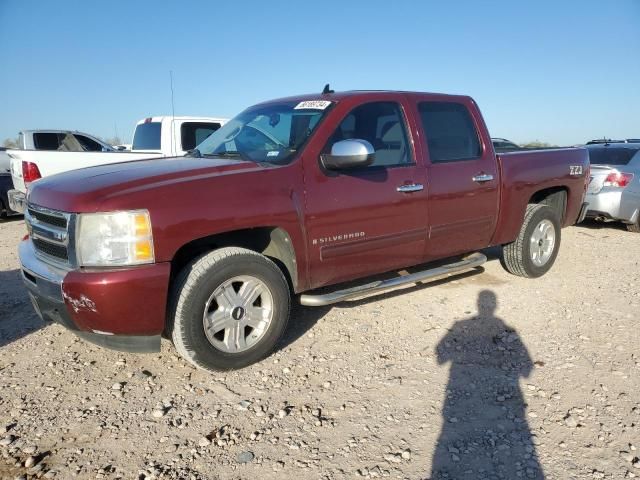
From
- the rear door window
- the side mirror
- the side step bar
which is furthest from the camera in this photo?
the rear door window

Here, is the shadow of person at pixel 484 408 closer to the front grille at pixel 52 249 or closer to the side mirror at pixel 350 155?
the side mirror at pixel 350 155

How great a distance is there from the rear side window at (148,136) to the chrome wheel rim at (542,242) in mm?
6381

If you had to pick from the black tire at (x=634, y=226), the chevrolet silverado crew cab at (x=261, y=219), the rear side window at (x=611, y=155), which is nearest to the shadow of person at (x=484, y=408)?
the chevrolet silverado crew cab at (x=261, y=219)

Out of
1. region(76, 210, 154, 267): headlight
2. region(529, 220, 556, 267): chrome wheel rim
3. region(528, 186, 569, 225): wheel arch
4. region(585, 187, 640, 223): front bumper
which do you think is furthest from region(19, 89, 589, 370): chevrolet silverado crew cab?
region(585, 187, 640, 223): front bumper

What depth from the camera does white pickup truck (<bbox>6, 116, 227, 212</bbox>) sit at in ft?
23.9

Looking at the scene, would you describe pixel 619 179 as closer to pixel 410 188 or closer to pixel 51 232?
pixel 410 188

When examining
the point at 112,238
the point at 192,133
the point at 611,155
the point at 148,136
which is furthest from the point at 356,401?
the point at 611,155

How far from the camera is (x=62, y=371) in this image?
3330 mm

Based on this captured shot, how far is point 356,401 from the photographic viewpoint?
2.96 metres

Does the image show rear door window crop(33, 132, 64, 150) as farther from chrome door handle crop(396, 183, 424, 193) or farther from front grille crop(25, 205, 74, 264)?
chrome door handle crop(396, 183, 424, 193)

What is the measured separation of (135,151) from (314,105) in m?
5.26

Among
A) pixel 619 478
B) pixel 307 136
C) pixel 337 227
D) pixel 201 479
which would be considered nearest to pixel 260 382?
pixel 201 479

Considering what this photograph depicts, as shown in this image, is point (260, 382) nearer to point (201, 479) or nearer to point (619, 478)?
point (201, 479)

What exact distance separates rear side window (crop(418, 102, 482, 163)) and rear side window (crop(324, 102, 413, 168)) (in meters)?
0.26
